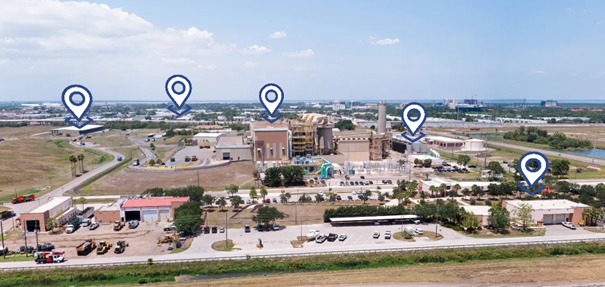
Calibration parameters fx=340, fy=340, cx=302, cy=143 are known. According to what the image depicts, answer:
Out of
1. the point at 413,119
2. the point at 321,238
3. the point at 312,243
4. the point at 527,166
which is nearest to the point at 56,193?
the point at 312,243

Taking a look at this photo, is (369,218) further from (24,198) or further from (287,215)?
(24,198)

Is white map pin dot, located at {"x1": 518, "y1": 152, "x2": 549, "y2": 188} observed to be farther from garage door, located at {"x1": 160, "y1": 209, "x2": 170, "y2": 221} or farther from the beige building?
the beige building

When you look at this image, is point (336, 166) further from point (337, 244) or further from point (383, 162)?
point (337, 244)

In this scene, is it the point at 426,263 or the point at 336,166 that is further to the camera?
the point at 336,166

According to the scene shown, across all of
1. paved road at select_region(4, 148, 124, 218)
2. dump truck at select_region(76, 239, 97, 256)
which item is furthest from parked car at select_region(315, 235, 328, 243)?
paved road at select_region(4, 148, 124, 218)

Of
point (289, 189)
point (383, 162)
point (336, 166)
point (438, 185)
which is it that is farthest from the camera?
point (383, 162)

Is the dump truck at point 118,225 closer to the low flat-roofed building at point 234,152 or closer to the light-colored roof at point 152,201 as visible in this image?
the light-colored roof at point 152,201

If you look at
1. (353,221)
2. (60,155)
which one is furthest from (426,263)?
(60,155)
